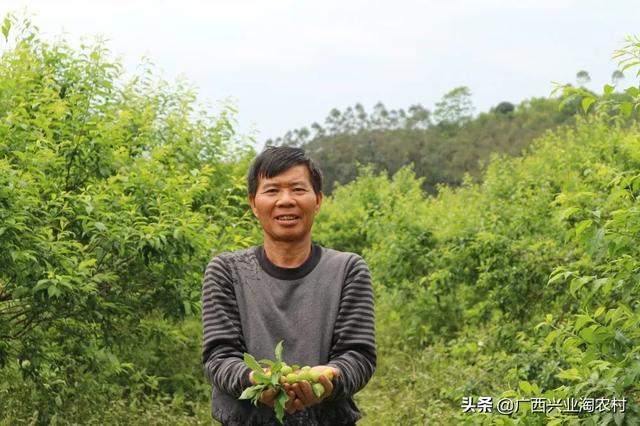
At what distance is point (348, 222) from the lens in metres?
18.8

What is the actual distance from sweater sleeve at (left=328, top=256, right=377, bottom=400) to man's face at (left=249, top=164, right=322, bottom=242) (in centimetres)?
18

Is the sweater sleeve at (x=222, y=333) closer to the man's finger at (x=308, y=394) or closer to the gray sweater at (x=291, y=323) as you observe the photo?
the gray sweater at (x=291, y=323)

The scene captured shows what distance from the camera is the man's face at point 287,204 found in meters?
2.57

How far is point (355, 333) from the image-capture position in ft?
8.33

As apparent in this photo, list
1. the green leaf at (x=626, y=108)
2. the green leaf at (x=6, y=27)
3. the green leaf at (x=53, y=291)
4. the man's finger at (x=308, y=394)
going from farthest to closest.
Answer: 1. the green leaf at (x=6, y=27)
2. the green leaf at (x=53, y=291)
3. the green leaf at (x=626, y=108)
4. the man's finger at (x=308, y=394)

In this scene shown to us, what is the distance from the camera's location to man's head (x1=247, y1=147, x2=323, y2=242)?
2.58 metres

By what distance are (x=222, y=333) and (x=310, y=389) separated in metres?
0.33

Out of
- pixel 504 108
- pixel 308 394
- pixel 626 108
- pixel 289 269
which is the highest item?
pixel 504 108

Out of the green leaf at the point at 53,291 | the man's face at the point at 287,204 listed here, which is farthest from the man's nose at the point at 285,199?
the green leaf at the point at 53,291

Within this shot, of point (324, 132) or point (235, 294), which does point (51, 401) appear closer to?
point (235, 294)

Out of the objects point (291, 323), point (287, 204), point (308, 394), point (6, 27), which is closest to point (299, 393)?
point (308, 394)

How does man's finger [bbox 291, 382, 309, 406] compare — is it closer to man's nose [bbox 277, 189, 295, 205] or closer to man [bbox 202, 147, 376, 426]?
man [bbox 202, 147, 376, 426]

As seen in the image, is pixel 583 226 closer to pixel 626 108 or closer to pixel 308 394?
pixel 626 108

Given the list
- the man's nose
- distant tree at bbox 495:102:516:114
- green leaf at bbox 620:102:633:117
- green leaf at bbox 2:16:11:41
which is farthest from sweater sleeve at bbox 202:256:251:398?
distant tree at bbox 495:102:516:114
